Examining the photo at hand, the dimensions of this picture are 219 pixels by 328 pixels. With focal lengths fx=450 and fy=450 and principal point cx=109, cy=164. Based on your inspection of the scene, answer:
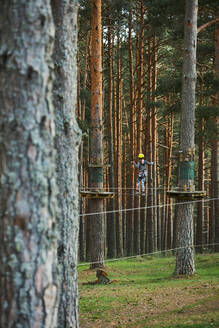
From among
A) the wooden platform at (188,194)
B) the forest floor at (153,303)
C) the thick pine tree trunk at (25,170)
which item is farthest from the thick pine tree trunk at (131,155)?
the thick pine tree trunk at (25,170)

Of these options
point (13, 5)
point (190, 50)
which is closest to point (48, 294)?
point (13, 5)

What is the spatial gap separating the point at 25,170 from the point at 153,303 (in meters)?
7.22

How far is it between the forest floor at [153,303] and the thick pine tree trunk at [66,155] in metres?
3.22

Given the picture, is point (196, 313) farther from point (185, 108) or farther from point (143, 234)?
point (143, 234)

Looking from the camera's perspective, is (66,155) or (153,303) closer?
(66,155)

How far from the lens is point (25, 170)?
2984 mm

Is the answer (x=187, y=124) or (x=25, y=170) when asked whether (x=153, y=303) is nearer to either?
(x=187, y=124)

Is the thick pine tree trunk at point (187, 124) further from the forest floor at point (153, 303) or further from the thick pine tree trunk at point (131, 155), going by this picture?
the thick pine tree trunk at point (131, 155)

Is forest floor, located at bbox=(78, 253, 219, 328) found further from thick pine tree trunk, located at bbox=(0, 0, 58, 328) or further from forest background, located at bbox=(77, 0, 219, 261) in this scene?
thick pine tree trunk, located at bbox=(0, 0, 58, 328)

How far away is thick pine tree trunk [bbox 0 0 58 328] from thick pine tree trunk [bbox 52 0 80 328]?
1539mm

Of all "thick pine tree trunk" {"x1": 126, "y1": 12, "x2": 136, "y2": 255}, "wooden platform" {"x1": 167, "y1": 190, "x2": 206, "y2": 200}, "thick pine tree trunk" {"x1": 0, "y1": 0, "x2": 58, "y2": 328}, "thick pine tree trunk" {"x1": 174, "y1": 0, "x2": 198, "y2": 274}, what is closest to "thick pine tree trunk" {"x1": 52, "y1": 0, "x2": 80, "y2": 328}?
"thick pine tree trunk" {"x1": 0, "y1": 0, "x2": 58, "y2": 328}

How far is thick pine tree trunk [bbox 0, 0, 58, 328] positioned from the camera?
2.96 m

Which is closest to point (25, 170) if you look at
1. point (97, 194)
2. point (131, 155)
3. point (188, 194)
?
point (188, 194)

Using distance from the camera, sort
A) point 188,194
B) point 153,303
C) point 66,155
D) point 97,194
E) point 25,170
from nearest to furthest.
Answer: point 25,170 < point 66,155 < point 153,303 < point 188,194 < point 97,194
